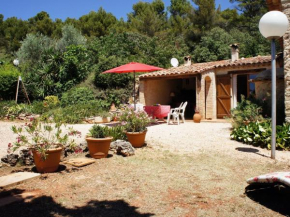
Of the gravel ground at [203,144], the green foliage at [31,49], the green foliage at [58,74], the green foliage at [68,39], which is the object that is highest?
the green foliage at [68,39]

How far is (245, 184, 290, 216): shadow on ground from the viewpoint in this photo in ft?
9.66

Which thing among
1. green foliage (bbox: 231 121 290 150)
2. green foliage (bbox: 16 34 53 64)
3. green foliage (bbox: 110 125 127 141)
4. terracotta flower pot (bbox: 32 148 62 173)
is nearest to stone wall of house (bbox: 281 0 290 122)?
green foliage (bbox: 231 121 290 150)

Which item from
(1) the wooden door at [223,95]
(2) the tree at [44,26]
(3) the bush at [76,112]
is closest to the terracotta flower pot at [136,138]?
(3) the bush at [76,112]

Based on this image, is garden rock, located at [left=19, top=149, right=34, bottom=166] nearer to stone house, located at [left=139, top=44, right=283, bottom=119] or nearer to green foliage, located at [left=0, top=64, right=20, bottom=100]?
stone house, located at [left=139, top=44, right=283, bottom=119]

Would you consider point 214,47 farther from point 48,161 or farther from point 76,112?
point 48,161

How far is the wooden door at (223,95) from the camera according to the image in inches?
470

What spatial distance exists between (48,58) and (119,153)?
12611 millimetres

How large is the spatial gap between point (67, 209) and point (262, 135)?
16.0 ft

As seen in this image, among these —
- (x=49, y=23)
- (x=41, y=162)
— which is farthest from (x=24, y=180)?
(x=49, y=23)

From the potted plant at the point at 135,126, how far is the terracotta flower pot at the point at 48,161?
2010 millimetres

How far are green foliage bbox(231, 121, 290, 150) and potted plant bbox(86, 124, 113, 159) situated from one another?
3538mm

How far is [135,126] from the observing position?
232 inches

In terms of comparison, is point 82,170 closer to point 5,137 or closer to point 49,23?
point 5,137

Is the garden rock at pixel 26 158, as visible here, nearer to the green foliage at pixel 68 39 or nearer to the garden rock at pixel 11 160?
the garden rock at pixel 11 160
